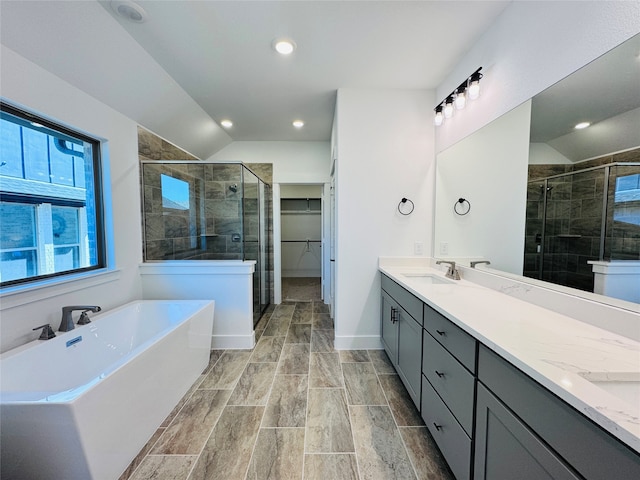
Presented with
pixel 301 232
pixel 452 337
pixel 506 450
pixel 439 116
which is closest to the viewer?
pixel 506 450

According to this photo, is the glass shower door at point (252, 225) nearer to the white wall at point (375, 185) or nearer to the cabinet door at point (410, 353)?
the white wall at point (375, 185)

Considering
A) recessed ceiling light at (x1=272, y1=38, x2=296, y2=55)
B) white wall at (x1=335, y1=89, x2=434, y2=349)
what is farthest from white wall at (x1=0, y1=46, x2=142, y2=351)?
white wall at (x1=335, y1=89, x2=434, y2=349)

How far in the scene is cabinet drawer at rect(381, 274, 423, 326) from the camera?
167 cm

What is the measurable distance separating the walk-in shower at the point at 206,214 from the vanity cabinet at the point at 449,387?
2211 mm

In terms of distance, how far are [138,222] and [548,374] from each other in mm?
3185

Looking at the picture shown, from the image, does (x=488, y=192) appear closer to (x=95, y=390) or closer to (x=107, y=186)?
(x=95, y=390)

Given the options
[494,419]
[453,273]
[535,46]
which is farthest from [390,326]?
[535,46]

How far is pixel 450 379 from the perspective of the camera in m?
1.26

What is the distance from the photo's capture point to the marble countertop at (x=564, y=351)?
0.60 m

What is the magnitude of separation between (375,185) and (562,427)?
2.21 m

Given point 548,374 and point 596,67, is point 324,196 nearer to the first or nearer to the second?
point 596,67

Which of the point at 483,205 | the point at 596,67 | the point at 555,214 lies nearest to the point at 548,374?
the point at 555,214

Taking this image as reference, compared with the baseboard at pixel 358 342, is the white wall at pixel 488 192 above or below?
above

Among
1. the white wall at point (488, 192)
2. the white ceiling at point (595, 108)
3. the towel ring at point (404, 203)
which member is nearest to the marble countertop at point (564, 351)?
the white wall at point (488, 192)
